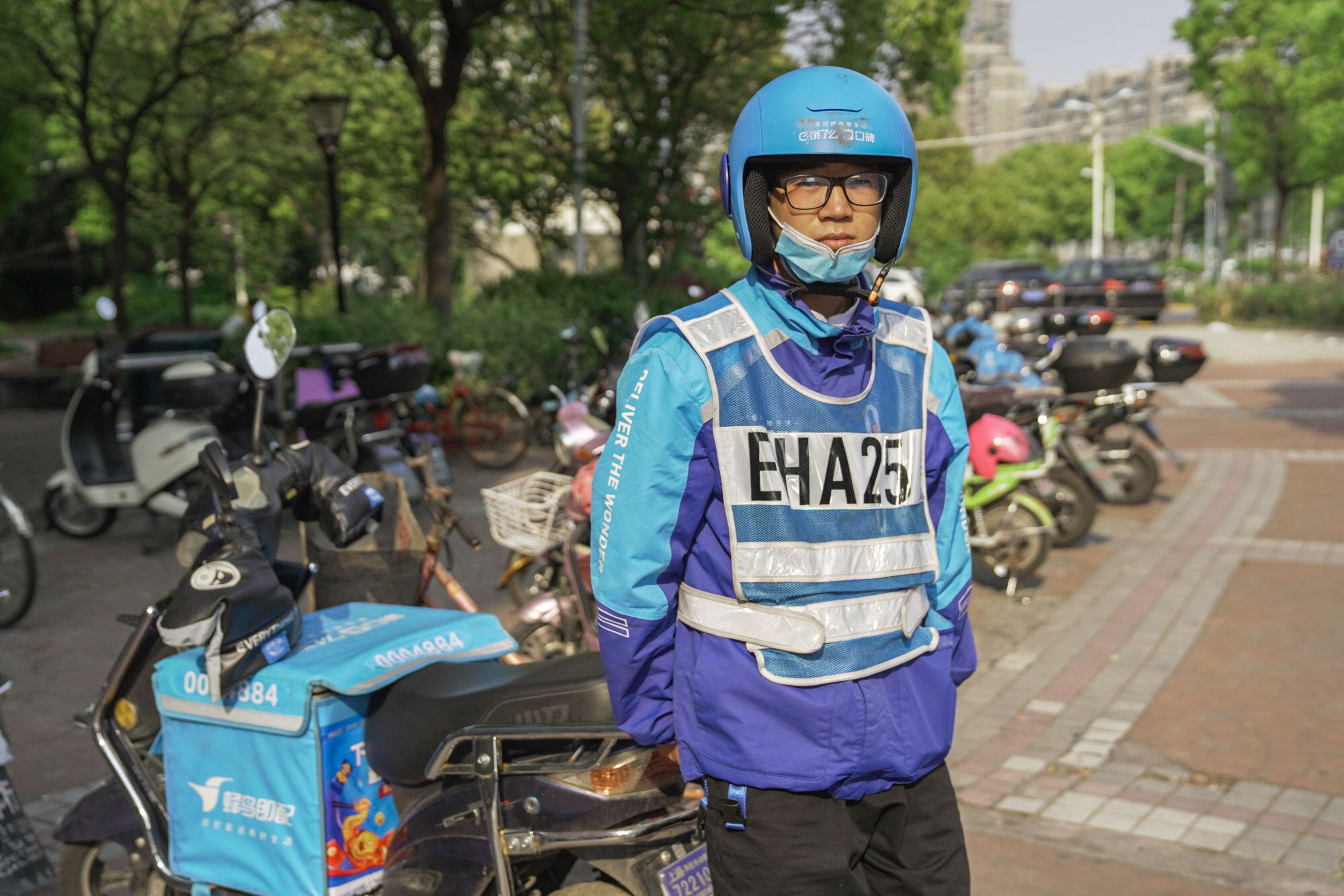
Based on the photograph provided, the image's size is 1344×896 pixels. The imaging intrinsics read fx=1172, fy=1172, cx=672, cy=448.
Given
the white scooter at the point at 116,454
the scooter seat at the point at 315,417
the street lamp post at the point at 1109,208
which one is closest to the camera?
the white scooter at the point at 116,454

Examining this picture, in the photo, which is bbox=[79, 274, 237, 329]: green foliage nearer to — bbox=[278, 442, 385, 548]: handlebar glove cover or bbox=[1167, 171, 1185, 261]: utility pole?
bbox=[278, 442, 385, 548]: handlebar glove cover

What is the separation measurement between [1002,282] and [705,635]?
16.2 m

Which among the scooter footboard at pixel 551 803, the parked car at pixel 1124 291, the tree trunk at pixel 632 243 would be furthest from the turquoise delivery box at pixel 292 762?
the parked car at pixel 1124 291

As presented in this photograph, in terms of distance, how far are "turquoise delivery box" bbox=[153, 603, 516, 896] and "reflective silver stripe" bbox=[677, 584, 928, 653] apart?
3.36 feet

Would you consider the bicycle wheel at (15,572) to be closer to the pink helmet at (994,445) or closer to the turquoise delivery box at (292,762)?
the turquoise delivery box at (292,762)

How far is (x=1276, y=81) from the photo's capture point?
98.2ft

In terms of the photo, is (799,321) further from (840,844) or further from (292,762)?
(292,762)

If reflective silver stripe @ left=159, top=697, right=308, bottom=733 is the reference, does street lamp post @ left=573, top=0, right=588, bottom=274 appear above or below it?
above

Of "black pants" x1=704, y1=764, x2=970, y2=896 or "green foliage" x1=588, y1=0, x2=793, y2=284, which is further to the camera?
"green foliage" x1=588, y1=0, x2=793, y2=284

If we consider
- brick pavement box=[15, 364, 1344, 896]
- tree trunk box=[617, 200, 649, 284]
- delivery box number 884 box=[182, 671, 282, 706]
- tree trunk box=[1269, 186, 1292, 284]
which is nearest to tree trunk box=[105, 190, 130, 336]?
tree trunk box=[617, 200, 649, 284]

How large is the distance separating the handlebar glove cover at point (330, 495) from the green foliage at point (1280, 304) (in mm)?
27551

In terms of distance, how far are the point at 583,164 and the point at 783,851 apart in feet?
49.5

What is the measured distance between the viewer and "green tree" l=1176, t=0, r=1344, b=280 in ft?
94.8

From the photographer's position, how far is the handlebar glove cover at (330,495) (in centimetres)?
291
